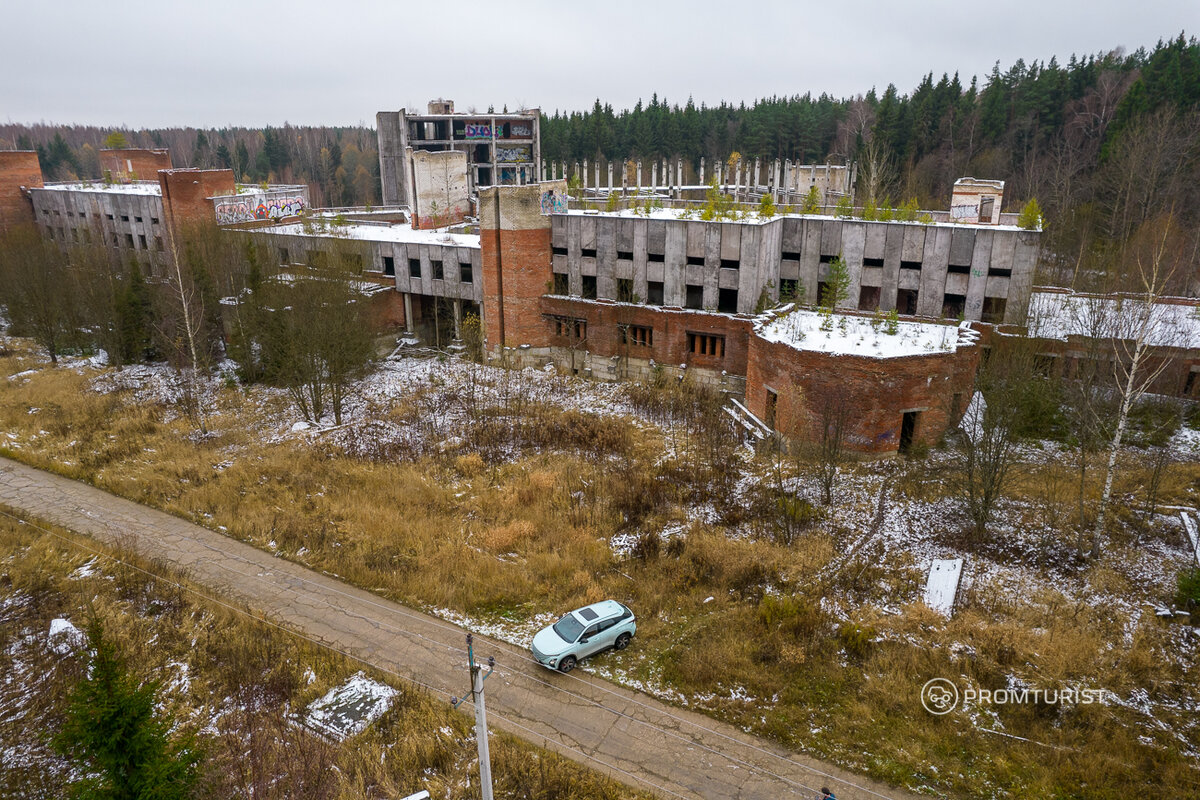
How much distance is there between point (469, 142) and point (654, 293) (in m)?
45.4

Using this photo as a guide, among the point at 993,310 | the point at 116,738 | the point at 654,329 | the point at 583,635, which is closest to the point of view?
the point at 116,738

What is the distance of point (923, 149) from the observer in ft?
230

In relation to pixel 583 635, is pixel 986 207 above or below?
above

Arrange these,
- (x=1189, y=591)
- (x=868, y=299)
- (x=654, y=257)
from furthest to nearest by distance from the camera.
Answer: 1. (x=654, y=257)
2. (x=868, y=299)
3. (x=1189, y=591)

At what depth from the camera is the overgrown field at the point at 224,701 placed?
1357cm

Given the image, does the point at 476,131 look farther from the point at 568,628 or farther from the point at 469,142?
the point at 568,628

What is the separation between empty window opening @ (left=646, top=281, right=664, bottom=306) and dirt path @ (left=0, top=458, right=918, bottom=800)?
21.0m

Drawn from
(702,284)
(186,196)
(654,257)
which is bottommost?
(702,284)

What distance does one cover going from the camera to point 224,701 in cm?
1592

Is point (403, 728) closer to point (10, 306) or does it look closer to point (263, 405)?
point (263, 405)

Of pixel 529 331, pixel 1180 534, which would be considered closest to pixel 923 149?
pixel 529 331

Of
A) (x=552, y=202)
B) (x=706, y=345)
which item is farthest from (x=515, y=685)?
(x=552, y=202)

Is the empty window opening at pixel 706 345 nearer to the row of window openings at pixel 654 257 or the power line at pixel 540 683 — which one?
the row of window openings at pixel 654 257

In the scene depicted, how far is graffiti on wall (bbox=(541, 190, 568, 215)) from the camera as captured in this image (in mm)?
35969
